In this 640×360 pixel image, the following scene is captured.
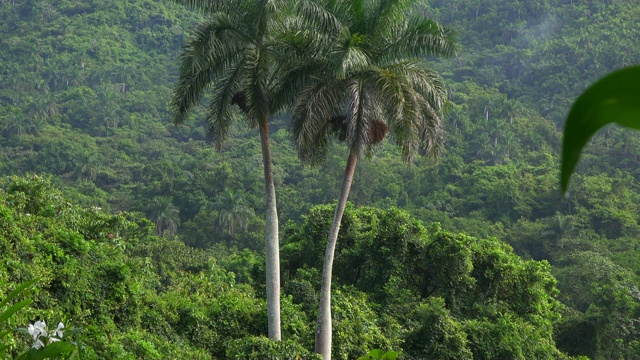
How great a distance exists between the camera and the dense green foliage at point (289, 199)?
12.0 meters

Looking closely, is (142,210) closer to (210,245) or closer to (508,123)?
(210,245)

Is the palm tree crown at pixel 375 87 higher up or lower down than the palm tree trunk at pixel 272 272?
higher up

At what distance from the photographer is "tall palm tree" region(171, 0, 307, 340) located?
11.0m

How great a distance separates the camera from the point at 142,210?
157 feet

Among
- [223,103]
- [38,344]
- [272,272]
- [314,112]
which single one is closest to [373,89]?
[314,112]

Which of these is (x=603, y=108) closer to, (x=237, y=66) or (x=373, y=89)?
(x=373, y=89)

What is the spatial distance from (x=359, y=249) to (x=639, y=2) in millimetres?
84793

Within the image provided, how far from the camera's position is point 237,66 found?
1125 centimetres

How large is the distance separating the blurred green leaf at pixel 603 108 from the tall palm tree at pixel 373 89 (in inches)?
394

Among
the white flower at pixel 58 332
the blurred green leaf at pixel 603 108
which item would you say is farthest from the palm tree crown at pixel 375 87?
the blurred green leaf at pixel 603 108

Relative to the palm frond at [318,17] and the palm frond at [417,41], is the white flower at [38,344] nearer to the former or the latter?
the palm frond at [318,17]

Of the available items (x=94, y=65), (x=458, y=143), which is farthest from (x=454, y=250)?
(x=94, y=65)

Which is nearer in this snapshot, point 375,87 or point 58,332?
point 58,332

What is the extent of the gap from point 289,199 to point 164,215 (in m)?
9.06
